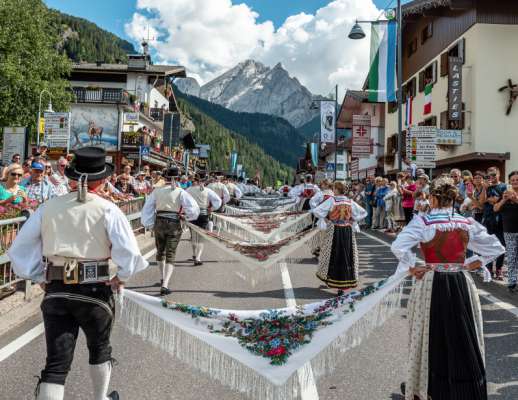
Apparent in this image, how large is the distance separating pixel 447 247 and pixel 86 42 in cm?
14317

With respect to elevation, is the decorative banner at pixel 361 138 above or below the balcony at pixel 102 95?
below

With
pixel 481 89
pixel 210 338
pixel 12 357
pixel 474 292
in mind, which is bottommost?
pixel 12 357

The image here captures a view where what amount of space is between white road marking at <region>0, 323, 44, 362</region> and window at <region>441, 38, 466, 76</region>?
908 inches

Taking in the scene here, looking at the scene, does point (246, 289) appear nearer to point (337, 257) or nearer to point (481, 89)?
point (337, 257)

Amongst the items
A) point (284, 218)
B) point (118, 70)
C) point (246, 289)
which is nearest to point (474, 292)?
point (246, 289)

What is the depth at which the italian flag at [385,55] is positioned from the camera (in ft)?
66.1

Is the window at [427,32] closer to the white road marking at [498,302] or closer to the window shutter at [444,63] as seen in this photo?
the window shutter at [444,63]

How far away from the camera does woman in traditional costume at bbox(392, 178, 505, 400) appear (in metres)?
3.82

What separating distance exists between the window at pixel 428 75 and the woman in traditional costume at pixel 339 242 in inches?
842

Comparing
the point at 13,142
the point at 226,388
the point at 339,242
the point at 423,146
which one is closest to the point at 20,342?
the point at 226,388

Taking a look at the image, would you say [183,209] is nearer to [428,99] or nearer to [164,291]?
[164,291]

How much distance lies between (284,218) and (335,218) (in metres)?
4.01

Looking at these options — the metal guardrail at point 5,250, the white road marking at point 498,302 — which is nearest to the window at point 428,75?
the white road marking at point 498,302

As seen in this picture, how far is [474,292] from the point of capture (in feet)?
13.1
